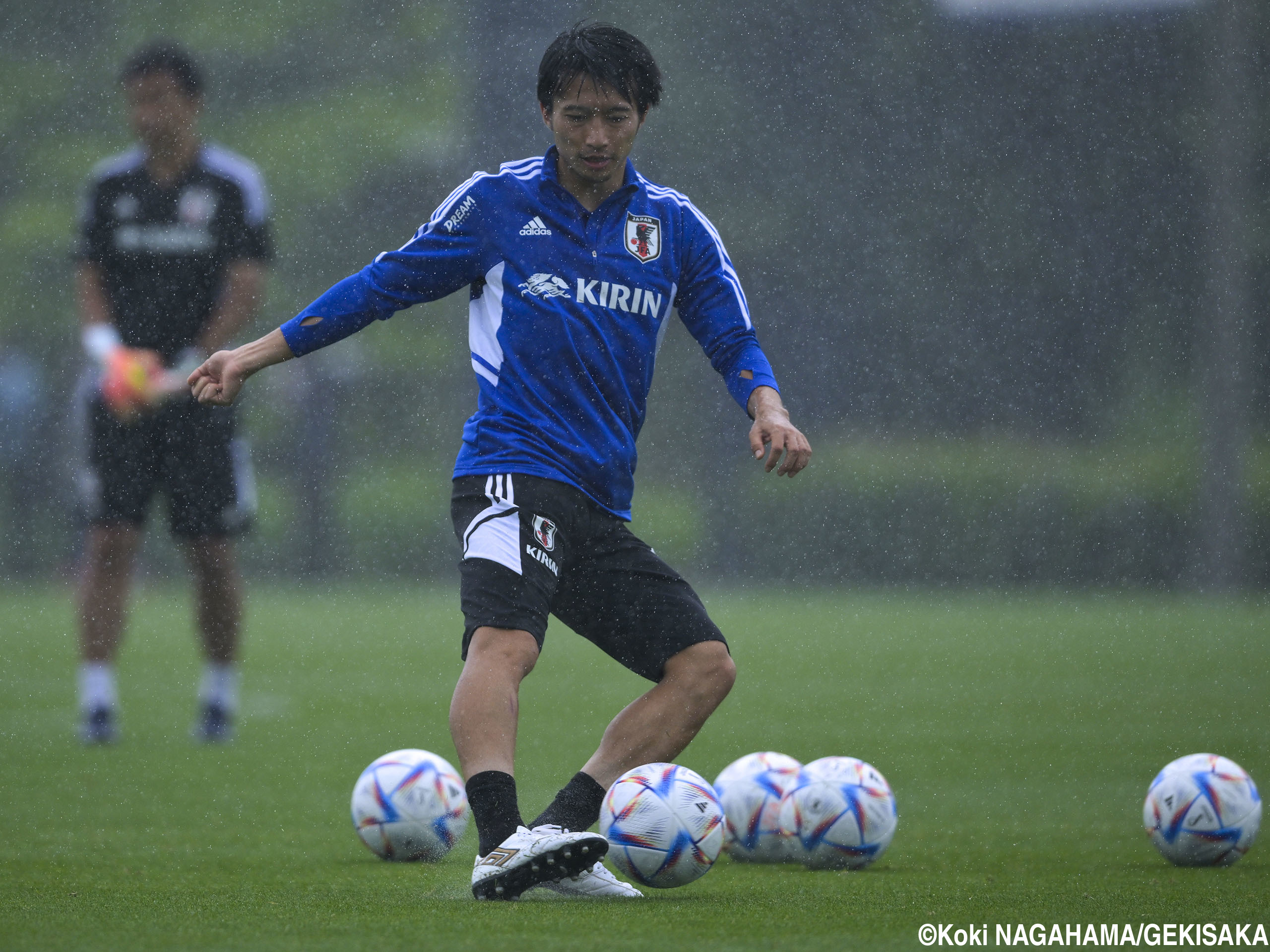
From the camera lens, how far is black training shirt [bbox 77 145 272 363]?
246 inches

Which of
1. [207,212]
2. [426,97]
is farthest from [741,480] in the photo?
[207,212]

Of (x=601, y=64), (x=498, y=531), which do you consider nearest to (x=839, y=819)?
(x=498, y=531)

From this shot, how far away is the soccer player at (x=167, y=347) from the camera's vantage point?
598 centimetres

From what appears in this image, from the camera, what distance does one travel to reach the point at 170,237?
6.26 m

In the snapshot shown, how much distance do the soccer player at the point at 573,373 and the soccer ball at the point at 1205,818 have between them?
1.08 meters

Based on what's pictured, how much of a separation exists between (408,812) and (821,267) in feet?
34.1

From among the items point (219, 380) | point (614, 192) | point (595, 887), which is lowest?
point (595, 887)

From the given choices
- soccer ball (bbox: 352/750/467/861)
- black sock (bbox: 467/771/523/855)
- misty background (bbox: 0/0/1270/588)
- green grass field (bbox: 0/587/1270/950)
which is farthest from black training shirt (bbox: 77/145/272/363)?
misty background (bbox: 0/0/1270/588)

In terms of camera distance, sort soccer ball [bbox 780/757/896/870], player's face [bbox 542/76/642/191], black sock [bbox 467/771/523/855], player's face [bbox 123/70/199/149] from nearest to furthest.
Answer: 1. black sock [bbox 467/771/523/855]
2. player's face [bbox 542/76/642/191]
3. soccer ball [bbox 780/757/896/870]
4. player's face [bbox 123/70/199/149]

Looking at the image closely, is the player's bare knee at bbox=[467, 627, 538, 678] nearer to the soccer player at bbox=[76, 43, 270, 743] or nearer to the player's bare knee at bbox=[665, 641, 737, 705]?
the player's bare knee at bbox=[665, 641, 737, 705]

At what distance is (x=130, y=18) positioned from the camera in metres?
15.8

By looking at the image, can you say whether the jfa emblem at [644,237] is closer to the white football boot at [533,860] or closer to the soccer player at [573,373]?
the soccer player at [573,373]

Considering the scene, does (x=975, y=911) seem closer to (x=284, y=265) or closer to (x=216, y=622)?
(x=216, y=622)

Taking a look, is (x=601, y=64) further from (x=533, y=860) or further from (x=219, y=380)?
(x=533, y=860)
